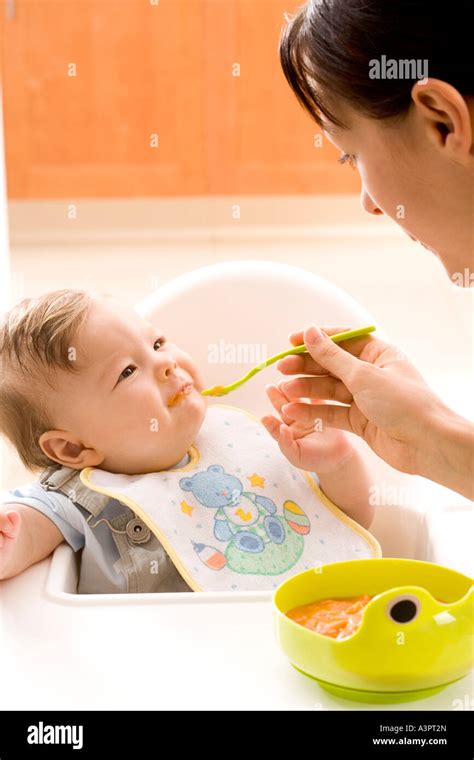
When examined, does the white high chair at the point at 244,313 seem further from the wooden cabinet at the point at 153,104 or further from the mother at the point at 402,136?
the wooden cabinet at the point at 153,104

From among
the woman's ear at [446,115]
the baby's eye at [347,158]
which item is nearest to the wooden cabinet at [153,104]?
the baby's eye at [347,158]

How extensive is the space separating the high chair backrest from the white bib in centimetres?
10

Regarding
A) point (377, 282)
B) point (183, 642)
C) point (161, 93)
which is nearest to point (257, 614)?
point (183, 642)

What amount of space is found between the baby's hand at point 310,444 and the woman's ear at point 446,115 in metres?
0.50

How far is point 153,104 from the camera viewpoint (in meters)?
4.27

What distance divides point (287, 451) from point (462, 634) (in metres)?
0.53

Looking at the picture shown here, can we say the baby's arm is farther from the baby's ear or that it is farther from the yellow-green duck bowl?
the yellow-green duck bowl

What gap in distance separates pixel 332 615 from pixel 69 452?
510 millimetres

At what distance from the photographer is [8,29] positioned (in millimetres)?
4059

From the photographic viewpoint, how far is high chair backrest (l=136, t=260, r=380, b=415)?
1.49m

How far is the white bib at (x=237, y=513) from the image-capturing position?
126cm

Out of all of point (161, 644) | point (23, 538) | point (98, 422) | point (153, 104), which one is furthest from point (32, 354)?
point (153, 104)

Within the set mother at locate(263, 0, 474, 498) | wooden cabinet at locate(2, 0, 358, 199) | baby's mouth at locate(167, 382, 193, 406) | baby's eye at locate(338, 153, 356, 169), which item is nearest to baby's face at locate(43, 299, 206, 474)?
baby's mouth at locate(167, 382, 193, 406)
